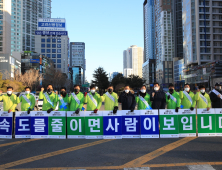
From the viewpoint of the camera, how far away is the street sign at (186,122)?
7.25 metres

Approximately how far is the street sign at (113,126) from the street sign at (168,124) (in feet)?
4.41

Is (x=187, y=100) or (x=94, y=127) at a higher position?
(x=187, y=100)

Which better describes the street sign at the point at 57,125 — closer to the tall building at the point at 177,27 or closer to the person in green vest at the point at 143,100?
the person in green vest at the point at 143,100

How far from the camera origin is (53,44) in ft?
386

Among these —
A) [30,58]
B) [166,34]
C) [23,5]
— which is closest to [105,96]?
[30,58]


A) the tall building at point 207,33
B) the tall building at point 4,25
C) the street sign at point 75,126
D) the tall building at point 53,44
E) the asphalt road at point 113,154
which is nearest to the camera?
the asphalt road at point 113,154

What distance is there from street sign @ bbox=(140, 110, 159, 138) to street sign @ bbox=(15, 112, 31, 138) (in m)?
3.80

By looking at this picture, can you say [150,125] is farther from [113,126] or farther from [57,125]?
[57,125]

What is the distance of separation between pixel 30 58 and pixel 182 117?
9006 cm

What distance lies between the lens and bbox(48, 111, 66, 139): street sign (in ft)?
23.7

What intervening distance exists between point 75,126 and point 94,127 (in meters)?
0.63

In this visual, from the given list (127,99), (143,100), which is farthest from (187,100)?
(127,99)

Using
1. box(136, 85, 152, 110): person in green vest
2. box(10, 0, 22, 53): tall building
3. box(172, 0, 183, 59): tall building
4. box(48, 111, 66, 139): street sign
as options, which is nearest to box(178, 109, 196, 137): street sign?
box(136, 85, 152, 110): person in green vest

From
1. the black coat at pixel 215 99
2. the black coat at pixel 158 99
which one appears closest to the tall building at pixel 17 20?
the black coat at pixel 158 99
